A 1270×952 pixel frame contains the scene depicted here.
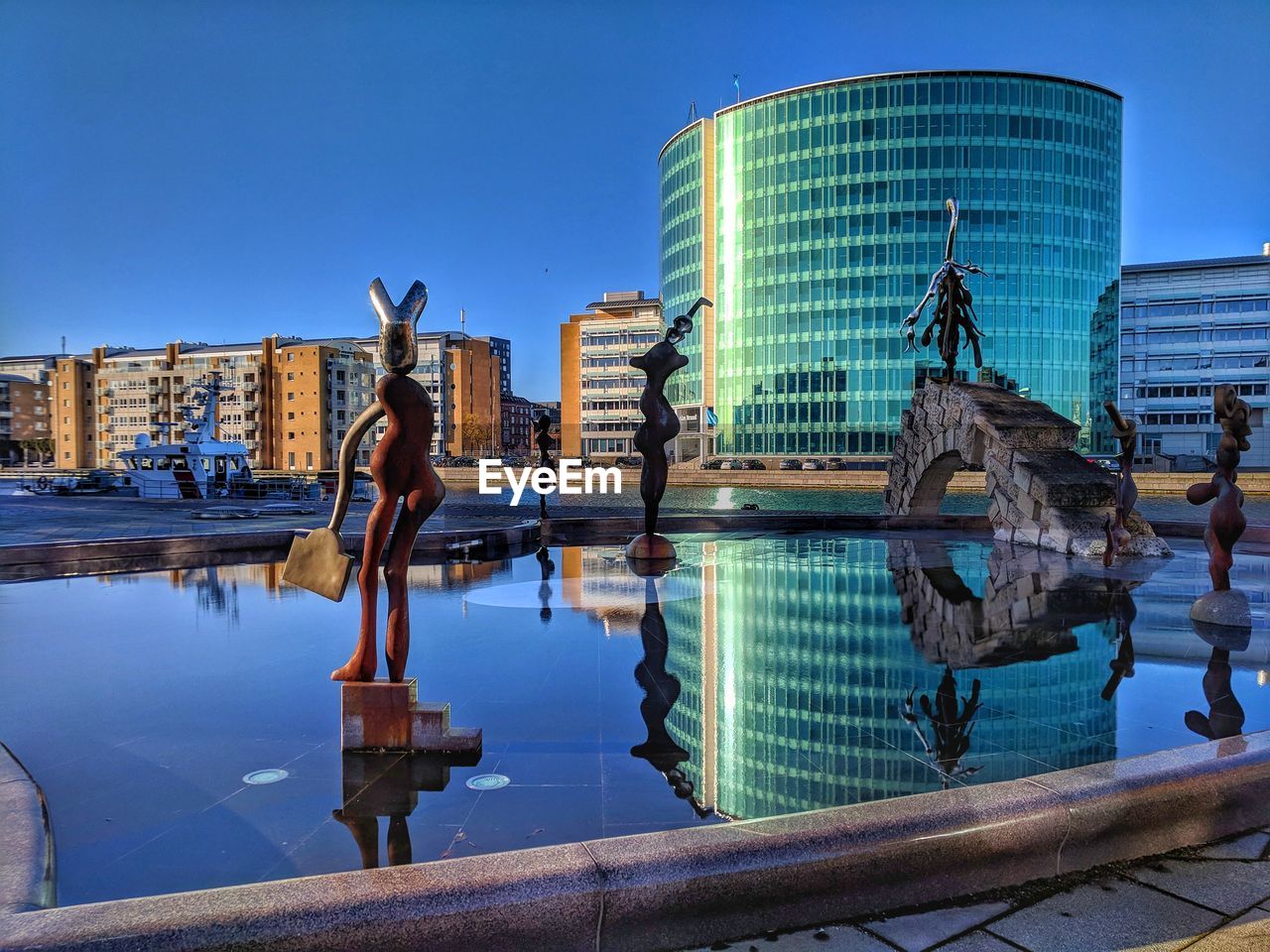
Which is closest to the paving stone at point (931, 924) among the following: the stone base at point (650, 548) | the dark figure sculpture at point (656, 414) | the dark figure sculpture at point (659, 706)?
the dark figure sculpture at point (659, 706)

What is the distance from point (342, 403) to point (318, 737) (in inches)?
4086

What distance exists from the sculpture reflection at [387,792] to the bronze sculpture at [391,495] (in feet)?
1.62

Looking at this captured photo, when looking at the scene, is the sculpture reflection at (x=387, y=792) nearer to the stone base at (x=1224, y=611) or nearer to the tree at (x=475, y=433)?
the stone base at (x=1224, y=611)

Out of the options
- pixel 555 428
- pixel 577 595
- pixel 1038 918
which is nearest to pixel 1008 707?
pixel 1038 918

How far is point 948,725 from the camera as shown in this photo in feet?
16.6

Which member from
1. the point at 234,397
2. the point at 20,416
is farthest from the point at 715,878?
the point at 234,397

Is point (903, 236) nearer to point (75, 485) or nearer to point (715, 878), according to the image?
point (75, 485)

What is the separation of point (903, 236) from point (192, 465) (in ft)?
208

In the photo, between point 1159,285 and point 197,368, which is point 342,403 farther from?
point 1159,285

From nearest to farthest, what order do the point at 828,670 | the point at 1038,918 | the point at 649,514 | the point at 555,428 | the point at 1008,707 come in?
the point at 1038,918 → the point at 1008,707 → the point at 828,670 → the point at 649,514 → the point at 555,428

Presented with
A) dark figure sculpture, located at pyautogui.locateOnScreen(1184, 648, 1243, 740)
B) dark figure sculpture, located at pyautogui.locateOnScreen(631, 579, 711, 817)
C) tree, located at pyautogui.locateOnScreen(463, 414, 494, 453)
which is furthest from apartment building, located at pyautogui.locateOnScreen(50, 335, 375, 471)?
dark figure sculpture, located at pyautogui.locateOnScreen(1184, 648, 1243, 740)

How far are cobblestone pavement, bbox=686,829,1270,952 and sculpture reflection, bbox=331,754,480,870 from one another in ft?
5.01

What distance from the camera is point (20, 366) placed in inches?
4013

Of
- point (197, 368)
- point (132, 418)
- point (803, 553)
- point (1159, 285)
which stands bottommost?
point (803, 553)
